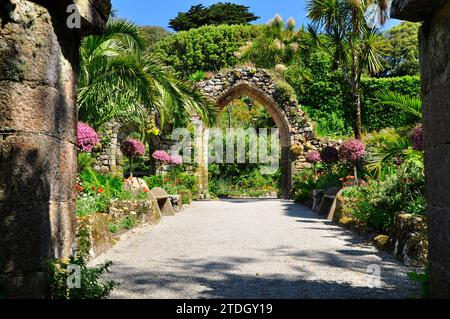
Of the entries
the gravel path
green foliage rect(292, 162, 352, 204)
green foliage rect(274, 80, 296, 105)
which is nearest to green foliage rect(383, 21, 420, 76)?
green foliage rect(274, 80, 296, 105)

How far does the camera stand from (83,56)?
7.20 m

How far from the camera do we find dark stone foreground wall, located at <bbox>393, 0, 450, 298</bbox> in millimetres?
2508

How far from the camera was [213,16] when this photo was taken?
29.8 metres

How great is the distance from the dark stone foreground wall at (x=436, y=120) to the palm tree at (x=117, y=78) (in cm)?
525

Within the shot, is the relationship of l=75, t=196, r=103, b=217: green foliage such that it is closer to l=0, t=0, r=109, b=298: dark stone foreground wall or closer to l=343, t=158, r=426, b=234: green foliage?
l=0, t=0, r=109, b=298: dark stone foreground wall

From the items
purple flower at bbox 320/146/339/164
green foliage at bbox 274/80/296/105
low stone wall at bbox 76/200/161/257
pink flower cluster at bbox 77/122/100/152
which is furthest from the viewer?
green foliage at bbox 274/80/296/105

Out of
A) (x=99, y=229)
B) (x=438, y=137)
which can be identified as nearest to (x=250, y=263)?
(x=99, y=229)

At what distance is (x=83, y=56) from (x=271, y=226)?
427 centimetres

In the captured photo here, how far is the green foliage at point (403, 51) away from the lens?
25234mm

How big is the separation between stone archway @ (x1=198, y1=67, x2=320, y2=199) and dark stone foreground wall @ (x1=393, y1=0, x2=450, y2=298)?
41.1 ft

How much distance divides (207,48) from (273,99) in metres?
9.98

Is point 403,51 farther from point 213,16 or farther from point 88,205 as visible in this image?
point 88,205

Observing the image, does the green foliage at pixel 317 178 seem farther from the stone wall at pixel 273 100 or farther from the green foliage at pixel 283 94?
the green foliage at pixel 283 94
